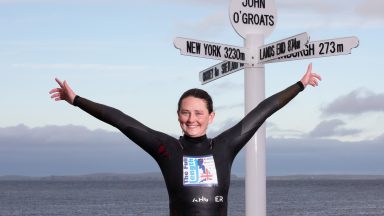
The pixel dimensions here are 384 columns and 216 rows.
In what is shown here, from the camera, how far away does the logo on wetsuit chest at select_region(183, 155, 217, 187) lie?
6172 mm

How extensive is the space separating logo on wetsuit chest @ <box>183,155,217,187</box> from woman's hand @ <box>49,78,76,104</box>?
1082 mm

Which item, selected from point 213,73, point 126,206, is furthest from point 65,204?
point 213,73

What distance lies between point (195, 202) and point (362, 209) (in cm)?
12546

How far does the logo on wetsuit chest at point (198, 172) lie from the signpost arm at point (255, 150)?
15.7 feet

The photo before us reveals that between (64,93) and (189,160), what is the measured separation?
1.21m

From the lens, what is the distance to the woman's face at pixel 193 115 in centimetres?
600

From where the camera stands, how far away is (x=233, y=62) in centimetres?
1095

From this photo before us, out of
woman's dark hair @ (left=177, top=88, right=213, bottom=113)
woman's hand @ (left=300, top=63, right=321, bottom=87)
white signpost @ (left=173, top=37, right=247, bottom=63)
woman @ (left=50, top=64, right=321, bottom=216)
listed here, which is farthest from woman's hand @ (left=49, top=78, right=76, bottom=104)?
white signpost @ (left=173, top=37, right=247, bottom=63)

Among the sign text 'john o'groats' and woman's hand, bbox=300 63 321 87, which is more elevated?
the sign text 'john o'groats'

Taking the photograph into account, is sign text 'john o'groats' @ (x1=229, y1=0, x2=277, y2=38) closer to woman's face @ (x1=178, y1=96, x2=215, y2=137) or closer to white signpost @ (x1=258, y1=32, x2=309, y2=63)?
white signpost @ (x1=258, y1=32, x2=309, y2=63)

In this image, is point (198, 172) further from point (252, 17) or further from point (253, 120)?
point (252, 17)

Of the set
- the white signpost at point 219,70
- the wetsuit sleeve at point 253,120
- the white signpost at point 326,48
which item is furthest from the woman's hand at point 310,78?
the white signpost at point 219,70

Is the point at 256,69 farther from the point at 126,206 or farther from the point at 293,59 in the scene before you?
the point at 126,206

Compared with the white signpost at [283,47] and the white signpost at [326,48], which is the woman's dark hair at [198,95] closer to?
the white signpost at [283,47]
